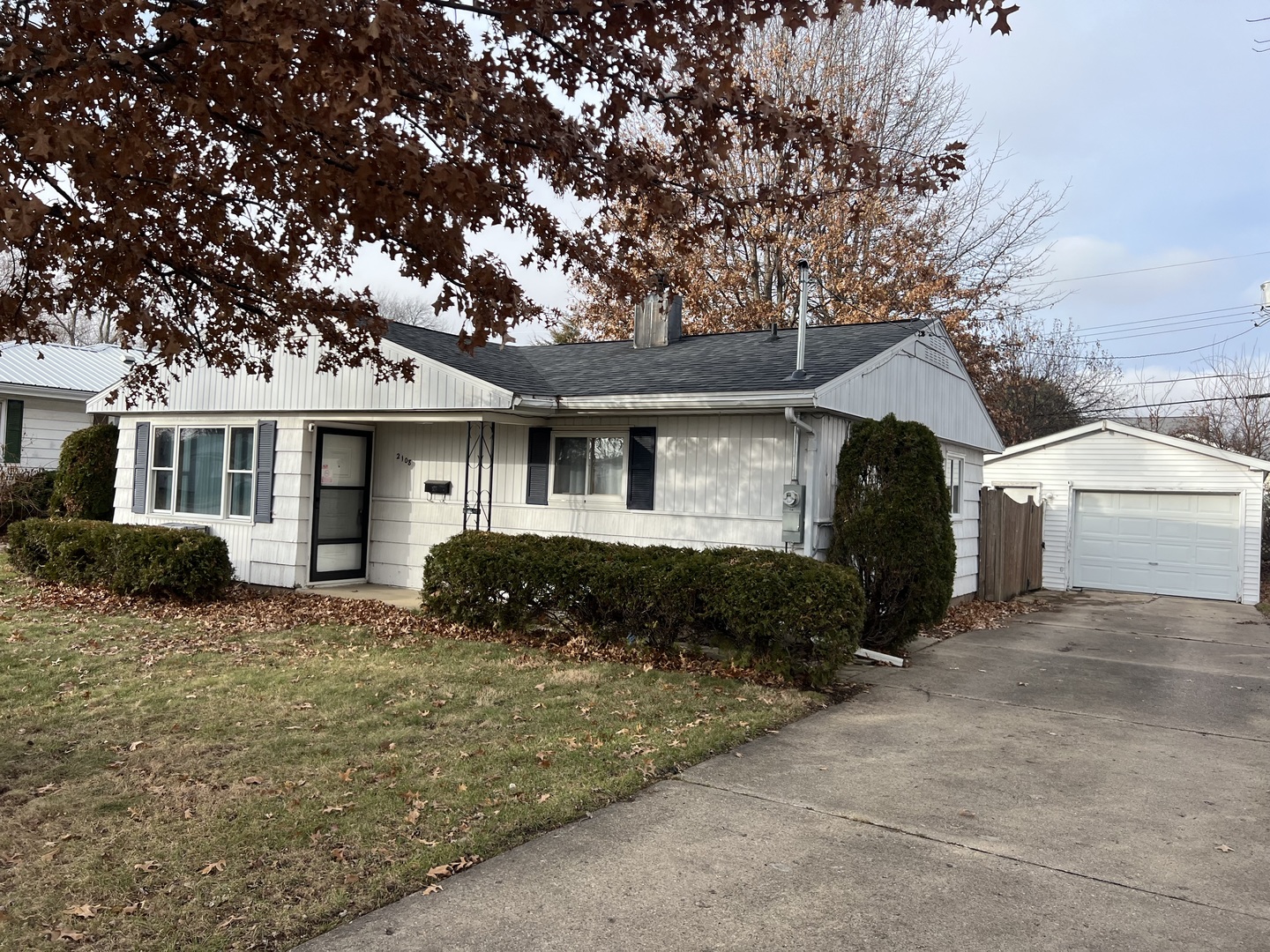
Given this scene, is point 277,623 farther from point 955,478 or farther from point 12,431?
point 12,431

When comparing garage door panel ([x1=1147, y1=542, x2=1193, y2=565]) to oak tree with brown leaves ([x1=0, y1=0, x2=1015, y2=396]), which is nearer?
oak tree with brown leaves ([x1=0, y1=0, x2=1015, y2=396])

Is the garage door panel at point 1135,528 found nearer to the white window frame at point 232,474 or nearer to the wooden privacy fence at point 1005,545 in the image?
the wooden privacy fence at point 1005,545

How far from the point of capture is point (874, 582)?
9906 mm

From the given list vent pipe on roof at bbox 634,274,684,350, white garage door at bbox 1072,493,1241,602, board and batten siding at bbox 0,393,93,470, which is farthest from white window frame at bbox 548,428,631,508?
board and batten siding at bbox 0,393,93,470

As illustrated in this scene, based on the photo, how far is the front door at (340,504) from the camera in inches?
515

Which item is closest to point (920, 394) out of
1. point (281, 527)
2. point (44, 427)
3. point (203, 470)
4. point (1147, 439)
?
point (1147, 439)

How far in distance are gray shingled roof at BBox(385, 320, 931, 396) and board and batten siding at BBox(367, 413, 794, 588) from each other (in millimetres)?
470

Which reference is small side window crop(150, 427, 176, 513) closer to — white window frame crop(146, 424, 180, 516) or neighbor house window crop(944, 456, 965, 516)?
white window frame crop(146, 424, 180, 516)

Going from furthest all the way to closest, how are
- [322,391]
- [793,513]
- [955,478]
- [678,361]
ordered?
[955,478], [322,391], [678,361], [793,513]

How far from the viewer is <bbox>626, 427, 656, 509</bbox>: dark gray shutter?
1109 cm

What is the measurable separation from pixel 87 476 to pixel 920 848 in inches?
609

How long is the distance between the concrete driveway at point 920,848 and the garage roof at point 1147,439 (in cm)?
1022

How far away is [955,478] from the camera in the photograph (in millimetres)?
13875

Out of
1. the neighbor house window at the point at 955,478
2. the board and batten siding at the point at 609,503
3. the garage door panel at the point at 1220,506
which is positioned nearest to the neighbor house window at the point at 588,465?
the board and batten siding at the point at 609,503
